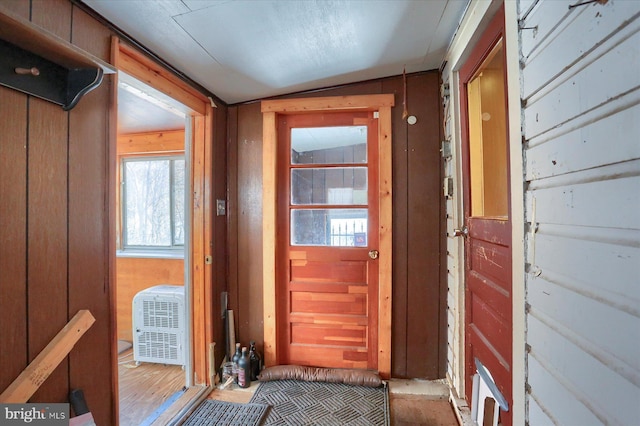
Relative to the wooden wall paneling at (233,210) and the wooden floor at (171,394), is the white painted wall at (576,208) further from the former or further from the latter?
the wooden wall paneling at (233,210)

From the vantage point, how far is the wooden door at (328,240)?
84.0 inches

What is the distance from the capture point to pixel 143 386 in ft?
6.86

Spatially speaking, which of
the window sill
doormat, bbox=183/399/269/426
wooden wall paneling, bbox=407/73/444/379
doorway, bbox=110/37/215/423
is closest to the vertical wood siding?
wooden wall paneling, bbox=407/73/444/379

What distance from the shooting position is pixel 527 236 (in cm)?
94

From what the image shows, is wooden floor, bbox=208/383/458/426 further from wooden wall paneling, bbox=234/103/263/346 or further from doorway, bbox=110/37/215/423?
wooden wall paneling, bbox=234/103/263/346

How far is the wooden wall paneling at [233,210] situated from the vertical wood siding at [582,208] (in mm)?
1925

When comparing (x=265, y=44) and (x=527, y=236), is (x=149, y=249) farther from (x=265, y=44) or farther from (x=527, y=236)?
(x=527, y=236)

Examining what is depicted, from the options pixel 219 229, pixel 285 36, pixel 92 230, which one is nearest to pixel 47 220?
pixel 92 230

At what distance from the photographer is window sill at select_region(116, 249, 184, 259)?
2.70 metres

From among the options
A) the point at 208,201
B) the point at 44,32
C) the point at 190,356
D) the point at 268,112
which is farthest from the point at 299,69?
the point at 190,356

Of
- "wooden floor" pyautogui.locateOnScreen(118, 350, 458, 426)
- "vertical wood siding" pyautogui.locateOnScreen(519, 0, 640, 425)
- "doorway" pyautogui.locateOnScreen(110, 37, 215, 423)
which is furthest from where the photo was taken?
"wooden floor" pyautogui.locateOnScreen(118, 350, 458, 426)

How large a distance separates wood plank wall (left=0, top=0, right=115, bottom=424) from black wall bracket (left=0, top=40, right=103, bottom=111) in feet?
0.12

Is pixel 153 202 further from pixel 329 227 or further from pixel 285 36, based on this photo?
pixel 285 36

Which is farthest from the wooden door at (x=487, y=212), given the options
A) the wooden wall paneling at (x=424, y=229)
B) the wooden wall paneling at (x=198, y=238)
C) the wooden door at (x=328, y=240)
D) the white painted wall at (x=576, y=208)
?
the wooden wall paneling at (x=198, y=238)
